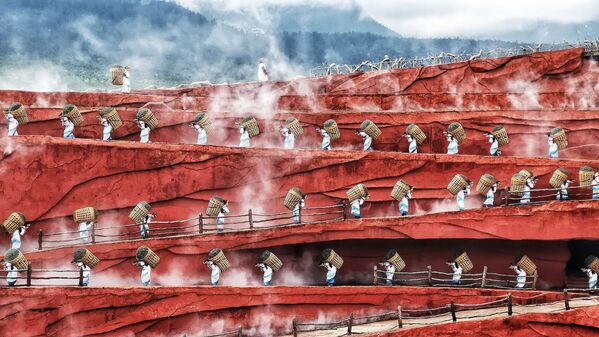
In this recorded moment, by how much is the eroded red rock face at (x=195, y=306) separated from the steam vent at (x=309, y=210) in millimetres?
28

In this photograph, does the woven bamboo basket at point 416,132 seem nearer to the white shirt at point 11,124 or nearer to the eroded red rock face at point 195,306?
the eroded red rock face at point 195,306

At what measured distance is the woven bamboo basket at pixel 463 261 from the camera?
54.7 feet

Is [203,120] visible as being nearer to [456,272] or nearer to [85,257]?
[85,257]

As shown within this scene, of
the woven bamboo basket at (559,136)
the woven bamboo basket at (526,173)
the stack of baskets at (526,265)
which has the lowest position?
the stack of baskets at (526,265)

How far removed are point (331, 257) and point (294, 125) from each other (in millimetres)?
3772

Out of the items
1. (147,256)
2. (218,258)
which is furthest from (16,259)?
(218,258)

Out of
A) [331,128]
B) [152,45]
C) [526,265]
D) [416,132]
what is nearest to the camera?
[526,265]

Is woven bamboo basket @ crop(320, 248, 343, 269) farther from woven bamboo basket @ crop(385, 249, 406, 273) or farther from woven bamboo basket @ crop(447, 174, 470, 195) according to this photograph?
woven bamboo basket @ crop(447, 174, 470, 195)

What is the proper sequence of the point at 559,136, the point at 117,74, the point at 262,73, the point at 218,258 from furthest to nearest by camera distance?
the point at 262,73 < the point at 117,74 < the point at 559,136 < the point at 218,258

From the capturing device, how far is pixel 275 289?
16.2m

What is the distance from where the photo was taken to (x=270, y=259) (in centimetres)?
1647

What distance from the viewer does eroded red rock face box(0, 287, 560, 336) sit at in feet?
50.7

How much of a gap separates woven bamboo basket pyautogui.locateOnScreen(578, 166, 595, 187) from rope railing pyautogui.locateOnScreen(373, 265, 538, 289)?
90.1 inches

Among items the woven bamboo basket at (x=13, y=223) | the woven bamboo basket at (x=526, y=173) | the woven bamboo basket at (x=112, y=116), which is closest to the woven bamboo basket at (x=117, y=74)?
the woven bamboo basket at (x=112, y=116)
